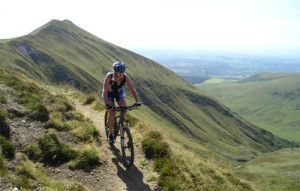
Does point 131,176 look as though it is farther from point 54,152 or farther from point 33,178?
point 33,178

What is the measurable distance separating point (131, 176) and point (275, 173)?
77.9 metres

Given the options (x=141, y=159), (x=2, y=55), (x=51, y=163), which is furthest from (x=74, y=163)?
(x=2, y=55)

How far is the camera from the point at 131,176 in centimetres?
1599

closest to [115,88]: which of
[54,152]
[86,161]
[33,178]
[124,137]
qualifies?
[124,137]

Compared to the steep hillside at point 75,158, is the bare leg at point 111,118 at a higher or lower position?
higher

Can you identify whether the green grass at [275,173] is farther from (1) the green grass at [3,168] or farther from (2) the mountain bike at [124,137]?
(1) the green grass at [3,168]

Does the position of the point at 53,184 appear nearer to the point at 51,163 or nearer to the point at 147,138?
the point at 51,163

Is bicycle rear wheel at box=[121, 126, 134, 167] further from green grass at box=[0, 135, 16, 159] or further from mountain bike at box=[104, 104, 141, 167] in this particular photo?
green grass at box=[0, 135, 16, 159]

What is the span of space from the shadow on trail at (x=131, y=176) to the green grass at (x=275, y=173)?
3779 cm

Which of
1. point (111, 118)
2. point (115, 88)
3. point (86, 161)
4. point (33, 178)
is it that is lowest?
point (86, 161)

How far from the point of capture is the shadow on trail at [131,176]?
50.2 feet

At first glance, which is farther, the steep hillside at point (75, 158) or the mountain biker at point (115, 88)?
the mountain biker at point (115, 88)

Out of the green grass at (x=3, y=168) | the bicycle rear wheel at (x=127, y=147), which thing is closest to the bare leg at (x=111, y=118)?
the bicycle rear wheel at (x=127, y=147)

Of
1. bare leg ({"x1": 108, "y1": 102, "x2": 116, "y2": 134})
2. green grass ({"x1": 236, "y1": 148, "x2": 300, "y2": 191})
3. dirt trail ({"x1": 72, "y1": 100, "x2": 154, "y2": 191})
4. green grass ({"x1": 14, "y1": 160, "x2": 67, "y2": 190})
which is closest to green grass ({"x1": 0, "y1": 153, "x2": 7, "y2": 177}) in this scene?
green grass ({"x1": 14, "y1": 160, "x2": 67, "y2": 190})
